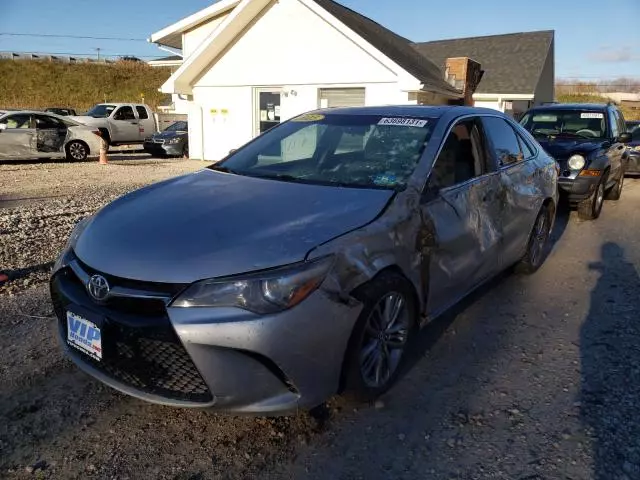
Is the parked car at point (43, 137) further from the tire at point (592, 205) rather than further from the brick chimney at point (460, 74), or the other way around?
the tire at point (592, 205)

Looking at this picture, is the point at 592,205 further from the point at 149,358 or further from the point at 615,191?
the point at 149,358

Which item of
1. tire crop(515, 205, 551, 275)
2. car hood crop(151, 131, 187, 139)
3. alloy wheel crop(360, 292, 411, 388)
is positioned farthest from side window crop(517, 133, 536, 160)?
car hood crop(151, 131, 187, 139)

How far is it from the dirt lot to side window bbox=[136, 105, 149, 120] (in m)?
17.0

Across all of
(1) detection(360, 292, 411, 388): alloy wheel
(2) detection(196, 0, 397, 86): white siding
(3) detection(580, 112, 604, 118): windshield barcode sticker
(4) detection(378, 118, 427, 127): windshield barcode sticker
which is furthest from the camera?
(2) detection(196, 0, 397, 86): white siding

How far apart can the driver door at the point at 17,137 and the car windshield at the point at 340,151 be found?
12826mm

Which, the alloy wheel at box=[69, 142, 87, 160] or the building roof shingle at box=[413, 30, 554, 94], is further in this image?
the building roof shingle at box=[413, 30, 554, 94]

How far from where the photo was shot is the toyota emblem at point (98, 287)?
7.70 feet

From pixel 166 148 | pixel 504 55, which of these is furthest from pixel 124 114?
pixel 504 55

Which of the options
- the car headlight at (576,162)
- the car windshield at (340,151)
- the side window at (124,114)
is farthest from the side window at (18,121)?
the car headlight at (576,162)

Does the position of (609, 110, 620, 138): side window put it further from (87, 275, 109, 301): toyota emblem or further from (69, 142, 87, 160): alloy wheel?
(69, 142, 87, 160): alloy wheel

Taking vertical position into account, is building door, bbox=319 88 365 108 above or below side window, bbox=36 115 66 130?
above

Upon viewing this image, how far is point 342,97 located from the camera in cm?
1448

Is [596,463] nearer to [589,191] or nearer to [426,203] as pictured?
[426,203]

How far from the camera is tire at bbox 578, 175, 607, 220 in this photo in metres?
7.71
